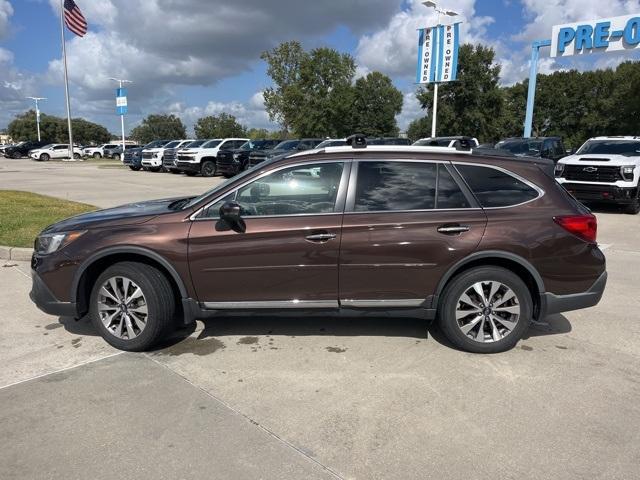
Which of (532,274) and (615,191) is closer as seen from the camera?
(532,274)

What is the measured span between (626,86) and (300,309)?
58.6 metres

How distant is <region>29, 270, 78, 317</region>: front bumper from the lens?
415cm

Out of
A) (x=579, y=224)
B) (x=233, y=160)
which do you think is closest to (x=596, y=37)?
(x=233, y=160)

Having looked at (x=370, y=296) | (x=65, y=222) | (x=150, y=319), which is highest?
(x=65, y=222)

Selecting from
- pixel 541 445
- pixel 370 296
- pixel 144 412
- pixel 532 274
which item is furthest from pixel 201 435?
pixel 532 274

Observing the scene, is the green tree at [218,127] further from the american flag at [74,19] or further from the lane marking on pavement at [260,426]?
the lane marking on pavement at [260,426]

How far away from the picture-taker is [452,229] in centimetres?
397

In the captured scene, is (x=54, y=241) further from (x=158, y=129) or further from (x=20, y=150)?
(x=158, y=129)

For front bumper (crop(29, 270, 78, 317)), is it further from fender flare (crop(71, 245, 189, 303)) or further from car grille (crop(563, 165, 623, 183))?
car grille (crop(563, 165, 623, 183))

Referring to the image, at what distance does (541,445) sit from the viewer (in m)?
2.88

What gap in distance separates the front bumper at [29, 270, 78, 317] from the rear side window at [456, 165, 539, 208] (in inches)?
139

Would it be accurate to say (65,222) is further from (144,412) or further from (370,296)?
(370,296)

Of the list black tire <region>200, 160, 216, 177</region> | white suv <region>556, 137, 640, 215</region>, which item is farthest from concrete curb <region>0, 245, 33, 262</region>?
black tire <region>200, 160, 216, 177</region>

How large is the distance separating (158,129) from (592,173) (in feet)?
449
